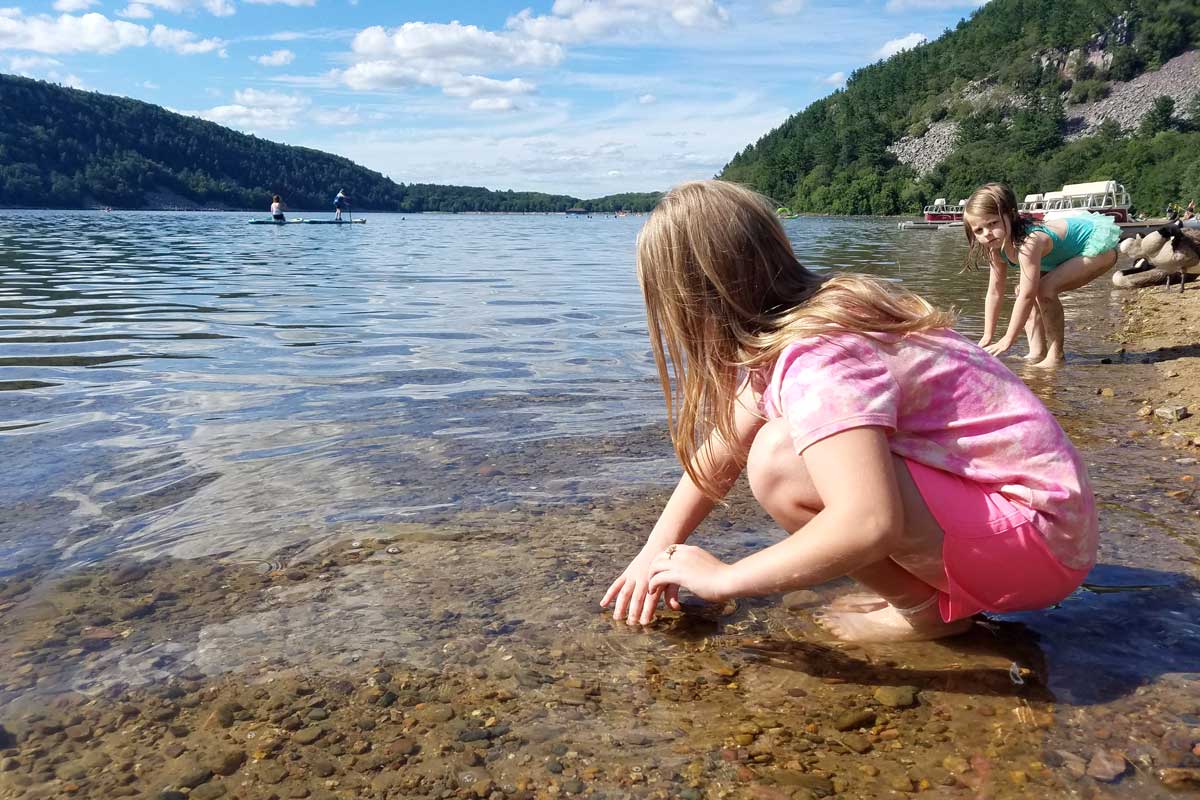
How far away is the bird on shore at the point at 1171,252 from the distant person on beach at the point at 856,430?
11656 mm

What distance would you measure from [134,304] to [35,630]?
9.36m

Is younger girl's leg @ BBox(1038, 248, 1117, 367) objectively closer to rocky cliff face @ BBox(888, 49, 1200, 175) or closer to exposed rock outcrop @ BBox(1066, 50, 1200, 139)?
rocky cliff face @ BBox(888, 49, 1200, 175)

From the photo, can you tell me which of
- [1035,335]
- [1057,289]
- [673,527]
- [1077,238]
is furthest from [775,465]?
[1077,238]

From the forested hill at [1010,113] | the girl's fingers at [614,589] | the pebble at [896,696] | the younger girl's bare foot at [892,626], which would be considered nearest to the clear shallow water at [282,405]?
the girl's fingers at [614,589]

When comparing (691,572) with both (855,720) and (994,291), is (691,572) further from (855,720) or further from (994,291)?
(994,291)

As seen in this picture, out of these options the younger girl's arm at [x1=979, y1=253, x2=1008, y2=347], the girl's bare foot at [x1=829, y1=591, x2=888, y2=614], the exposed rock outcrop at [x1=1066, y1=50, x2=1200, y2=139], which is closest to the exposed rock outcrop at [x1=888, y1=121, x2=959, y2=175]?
the exposed rock outcrop at [x1=1066, y1=50, x2=1200, y2=139]

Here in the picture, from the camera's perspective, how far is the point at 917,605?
238 centimetres

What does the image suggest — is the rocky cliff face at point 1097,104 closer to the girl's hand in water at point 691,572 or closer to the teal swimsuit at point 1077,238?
the teal swimsuit at point 1077,238

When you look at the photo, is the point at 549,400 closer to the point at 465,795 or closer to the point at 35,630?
the point at 35,630

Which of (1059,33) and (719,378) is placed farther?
(1059,33)

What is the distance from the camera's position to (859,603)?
8.79ft

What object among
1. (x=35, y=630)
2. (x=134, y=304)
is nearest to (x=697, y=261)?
(x=35, y=630)

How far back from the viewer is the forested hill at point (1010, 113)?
106125mm

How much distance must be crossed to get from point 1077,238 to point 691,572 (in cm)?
599
